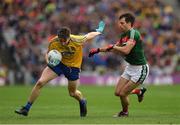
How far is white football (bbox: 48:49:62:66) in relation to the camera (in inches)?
634

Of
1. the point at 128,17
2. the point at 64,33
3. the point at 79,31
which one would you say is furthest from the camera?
the point at 79,31

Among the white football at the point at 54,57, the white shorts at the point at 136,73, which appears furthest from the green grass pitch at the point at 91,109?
the white football at the point at 54,57

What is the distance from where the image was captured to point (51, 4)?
36344 millimetres

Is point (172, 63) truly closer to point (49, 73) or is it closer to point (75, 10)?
point (75, 10)

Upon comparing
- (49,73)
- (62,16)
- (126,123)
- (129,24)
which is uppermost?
(62,16)

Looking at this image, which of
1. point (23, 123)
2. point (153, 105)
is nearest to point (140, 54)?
point (23, 123)

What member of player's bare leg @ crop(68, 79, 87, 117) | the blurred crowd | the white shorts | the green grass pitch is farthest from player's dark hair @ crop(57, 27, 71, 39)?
the blurred crowd

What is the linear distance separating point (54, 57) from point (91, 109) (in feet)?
12.9

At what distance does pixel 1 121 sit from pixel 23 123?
0.75 m

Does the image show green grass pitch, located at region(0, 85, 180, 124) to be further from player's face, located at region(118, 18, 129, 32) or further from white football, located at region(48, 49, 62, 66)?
player's face, located at region(118, 18, 129, 32)

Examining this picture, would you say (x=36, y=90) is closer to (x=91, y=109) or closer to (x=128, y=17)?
(x=128, y=17)

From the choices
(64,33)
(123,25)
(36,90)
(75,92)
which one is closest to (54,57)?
(64,33)

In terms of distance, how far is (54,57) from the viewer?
52.9 feet

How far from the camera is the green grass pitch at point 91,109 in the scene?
49.8 ft
